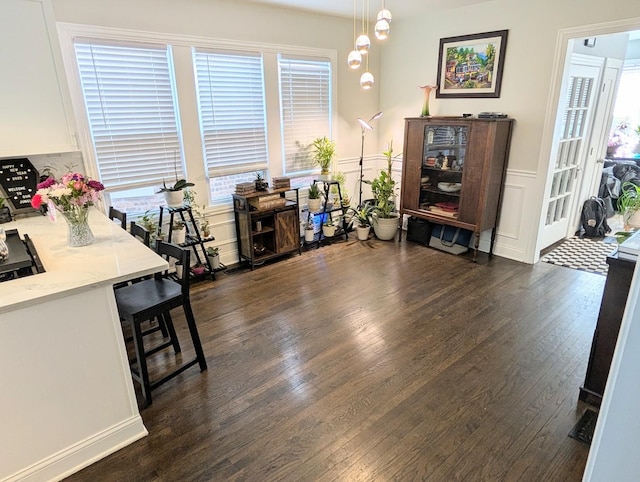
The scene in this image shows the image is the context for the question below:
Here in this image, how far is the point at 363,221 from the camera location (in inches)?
201

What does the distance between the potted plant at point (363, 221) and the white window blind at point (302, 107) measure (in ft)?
2.78

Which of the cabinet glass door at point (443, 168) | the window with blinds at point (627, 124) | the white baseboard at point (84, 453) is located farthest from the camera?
the window with blinds at point (627, 124)

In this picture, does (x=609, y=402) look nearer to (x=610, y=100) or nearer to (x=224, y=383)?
(x=224, y=383)

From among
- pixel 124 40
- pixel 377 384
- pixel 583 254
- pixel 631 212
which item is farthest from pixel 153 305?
pixel 631 212

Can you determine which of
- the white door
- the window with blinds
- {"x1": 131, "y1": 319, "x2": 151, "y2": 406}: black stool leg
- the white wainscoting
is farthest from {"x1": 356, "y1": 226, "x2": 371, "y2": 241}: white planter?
the window with blinds

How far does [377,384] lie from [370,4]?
12.4ft

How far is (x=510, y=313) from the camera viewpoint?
321 cm

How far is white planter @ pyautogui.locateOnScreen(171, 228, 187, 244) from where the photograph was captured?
369 centimetres

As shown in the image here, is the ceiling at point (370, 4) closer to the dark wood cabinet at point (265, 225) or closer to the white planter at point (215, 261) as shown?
the dark wood cabinet at point (265, 225)

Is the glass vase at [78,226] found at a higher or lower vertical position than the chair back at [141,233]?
higher

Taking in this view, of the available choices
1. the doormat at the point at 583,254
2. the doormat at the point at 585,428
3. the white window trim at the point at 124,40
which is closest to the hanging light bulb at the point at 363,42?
the white window trim at the point at 124,40

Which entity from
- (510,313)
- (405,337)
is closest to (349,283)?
(405,337)

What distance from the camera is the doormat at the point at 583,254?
414cm

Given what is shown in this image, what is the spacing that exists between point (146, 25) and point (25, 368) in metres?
2.89
